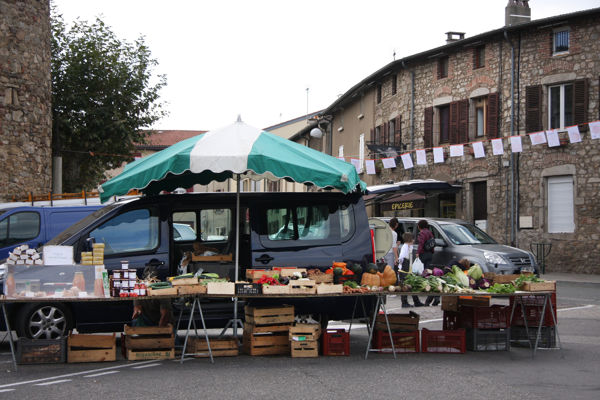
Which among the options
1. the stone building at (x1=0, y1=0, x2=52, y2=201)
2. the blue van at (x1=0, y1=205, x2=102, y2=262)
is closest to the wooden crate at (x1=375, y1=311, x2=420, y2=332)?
the blue van at (x1=0, y1=205, x2=102, y2=262)

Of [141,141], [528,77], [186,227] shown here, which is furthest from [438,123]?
[186,227]

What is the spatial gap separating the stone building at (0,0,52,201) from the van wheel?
13756 millimetres

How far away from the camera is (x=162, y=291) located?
8.37m

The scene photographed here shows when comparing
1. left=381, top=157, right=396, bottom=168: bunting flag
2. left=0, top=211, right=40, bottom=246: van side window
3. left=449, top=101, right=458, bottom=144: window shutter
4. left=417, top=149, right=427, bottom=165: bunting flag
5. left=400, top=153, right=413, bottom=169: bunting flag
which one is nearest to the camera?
left=0, top=211, right=40, bottom=246: van side window

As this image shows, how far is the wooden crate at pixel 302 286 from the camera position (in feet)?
28.3

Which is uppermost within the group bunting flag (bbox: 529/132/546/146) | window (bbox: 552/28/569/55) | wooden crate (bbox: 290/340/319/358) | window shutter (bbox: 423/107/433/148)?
window (bbox: 552/28/569/55)

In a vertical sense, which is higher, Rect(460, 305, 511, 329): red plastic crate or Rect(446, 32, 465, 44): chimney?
Result: Rect(446, 32, 465, 44): chimney

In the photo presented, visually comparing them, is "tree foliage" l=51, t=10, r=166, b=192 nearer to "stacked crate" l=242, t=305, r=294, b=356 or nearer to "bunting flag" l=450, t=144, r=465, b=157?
"bunting flag" l=450, t=144, r=465, b=157

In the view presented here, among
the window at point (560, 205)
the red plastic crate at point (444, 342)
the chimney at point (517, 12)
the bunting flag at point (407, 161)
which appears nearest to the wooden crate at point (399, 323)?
the red plastic crate at point (444, 342)

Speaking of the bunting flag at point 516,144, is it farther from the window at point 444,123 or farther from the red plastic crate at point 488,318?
the red plastic crate at point 488,318

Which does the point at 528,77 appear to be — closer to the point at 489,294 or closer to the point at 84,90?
the point at 84,90

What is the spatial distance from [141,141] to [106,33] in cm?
462

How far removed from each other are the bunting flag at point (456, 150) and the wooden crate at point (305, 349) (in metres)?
19.4

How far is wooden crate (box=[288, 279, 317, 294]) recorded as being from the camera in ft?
28.3
